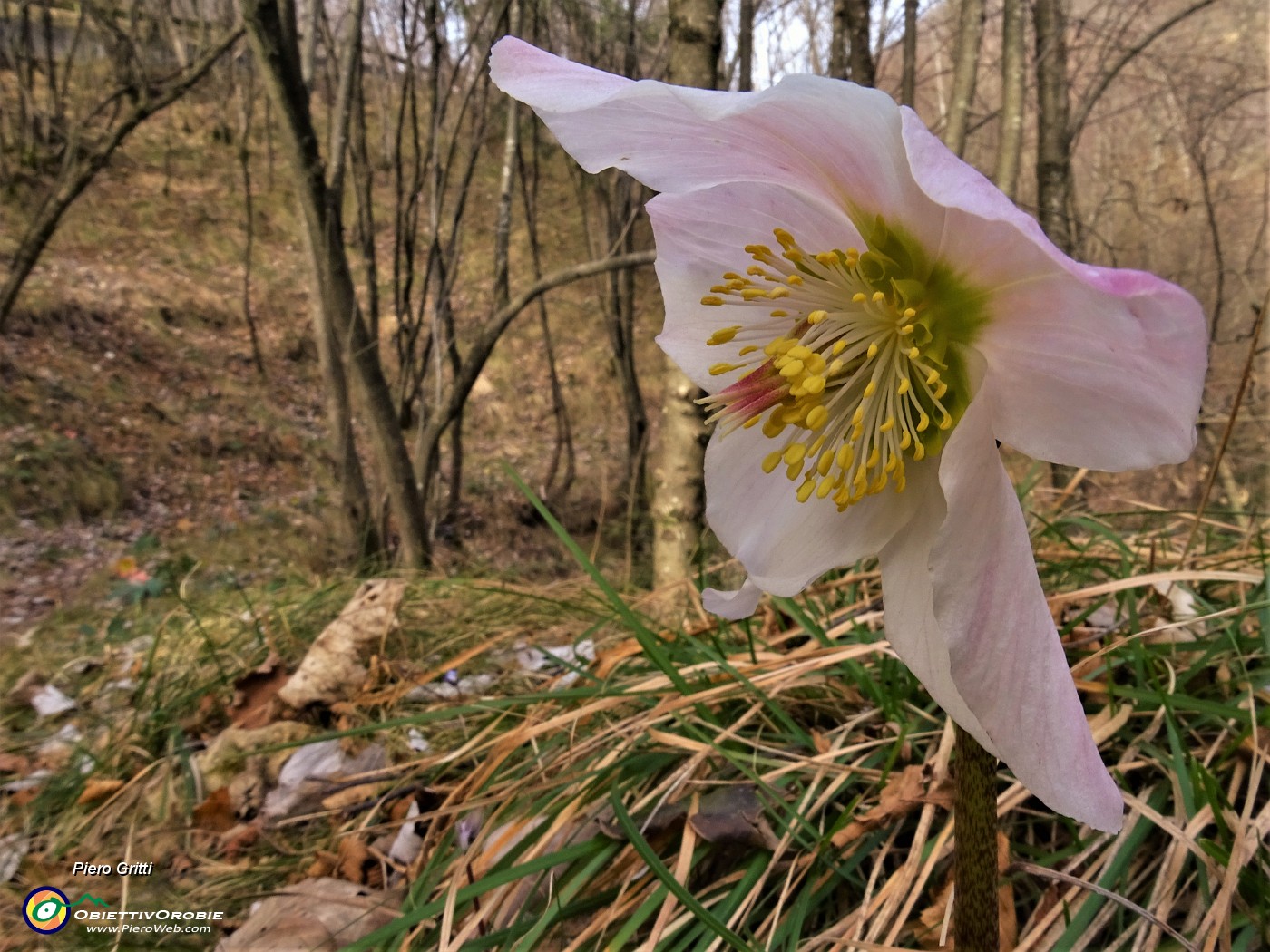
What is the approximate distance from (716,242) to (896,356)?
19 centimetres

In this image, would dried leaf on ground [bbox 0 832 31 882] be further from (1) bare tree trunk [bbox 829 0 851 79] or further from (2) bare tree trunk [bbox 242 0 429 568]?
(1) bare tree trunk [bbox 829 0 851 79]

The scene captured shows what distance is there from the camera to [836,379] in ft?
2.10

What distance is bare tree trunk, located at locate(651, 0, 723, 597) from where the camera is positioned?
208 cm

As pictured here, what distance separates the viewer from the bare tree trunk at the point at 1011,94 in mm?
3420

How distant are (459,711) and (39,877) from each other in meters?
0.71

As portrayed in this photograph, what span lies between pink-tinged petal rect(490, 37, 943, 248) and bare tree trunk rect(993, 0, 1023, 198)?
11.0 ft

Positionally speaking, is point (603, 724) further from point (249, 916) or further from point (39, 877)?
point (39, 877)

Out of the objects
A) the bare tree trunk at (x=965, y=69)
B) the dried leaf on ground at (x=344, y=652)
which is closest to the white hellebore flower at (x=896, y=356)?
the dried leaf on ground at (x=344, y=652)

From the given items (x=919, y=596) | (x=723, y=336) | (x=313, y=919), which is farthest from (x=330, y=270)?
(x=919, y=596)

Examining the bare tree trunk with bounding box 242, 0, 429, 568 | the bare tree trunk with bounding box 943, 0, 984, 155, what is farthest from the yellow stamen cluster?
the bare tree trunk with bounding box 943, 0, 984, 155

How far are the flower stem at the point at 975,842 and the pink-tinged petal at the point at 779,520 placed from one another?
0.16m

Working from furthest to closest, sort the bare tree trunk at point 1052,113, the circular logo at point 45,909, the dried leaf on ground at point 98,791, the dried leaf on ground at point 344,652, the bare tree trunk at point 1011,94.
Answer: the bare tree trunk at point 1052,113 → the bare tree trunk at point 1011,94 → the dried leaf on ground at point 344,652 → the dried leaf on ground at point 98,791 → the circular logo at point 45,909

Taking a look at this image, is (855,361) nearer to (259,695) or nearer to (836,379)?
(836,379)

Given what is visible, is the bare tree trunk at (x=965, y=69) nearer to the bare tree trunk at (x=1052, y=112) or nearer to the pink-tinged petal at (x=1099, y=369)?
the bare tree trunk at (x=1052, y=112)
